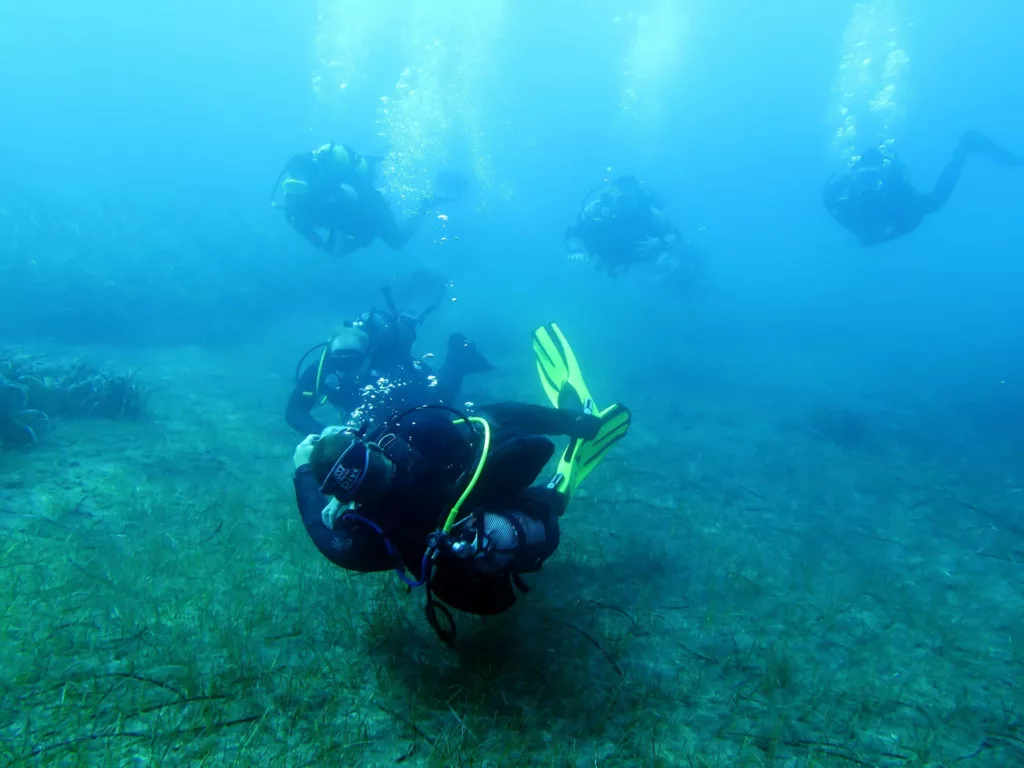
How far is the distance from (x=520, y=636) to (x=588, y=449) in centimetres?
297

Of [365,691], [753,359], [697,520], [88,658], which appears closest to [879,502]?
[697,520]

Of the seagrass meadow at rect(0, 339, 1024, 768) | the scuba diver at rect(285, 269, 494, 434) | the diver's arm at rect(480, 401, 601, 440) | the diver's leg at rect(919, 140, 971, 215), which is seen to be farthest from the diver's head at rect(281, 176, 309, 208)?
the diver's leg at rect(919, 140, 971, 215)

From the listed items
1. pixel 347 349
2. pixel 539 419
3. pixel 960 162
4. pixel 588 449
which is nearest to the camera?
pixel 539 419

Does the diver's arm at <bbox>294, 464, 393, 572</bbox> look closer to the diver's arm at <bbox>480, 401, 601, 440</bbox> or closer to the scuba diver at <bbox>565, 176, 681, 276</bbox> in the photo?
the diver's arm at <bbox>480, 401, 601, 440</bbox>

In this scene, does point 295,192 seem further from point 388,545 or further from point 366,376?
point 388,545

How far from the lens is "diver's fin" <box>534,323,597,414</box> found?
25.0 ft

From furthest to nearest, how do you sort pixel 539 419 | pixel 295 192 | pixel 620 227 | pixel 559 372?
1. pixel 620 227
2. pixel 295 192
3. pixel 559 372
4. pixel 539 419

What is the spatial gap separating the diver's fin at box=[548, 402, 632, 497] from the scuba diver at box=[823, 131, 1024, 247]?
45.6 ft

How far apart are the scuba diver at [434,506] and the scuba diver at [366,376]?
370 centimetres

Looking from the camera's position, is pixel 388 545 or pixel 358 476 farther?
pixel 388 545

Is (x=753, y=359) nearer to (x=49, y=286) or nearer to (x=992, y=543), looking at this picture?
(x=992, y=543)

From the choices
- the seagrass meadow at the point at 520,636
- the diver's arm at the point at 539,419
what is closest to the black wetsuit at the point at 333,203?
the seagrass meadow at the point at 520,636

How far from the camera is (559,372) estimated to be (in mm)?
8125

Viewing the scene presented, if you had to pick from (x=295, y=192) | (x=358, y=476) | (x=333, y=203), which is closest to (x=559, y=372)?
(x=358, y=476)
